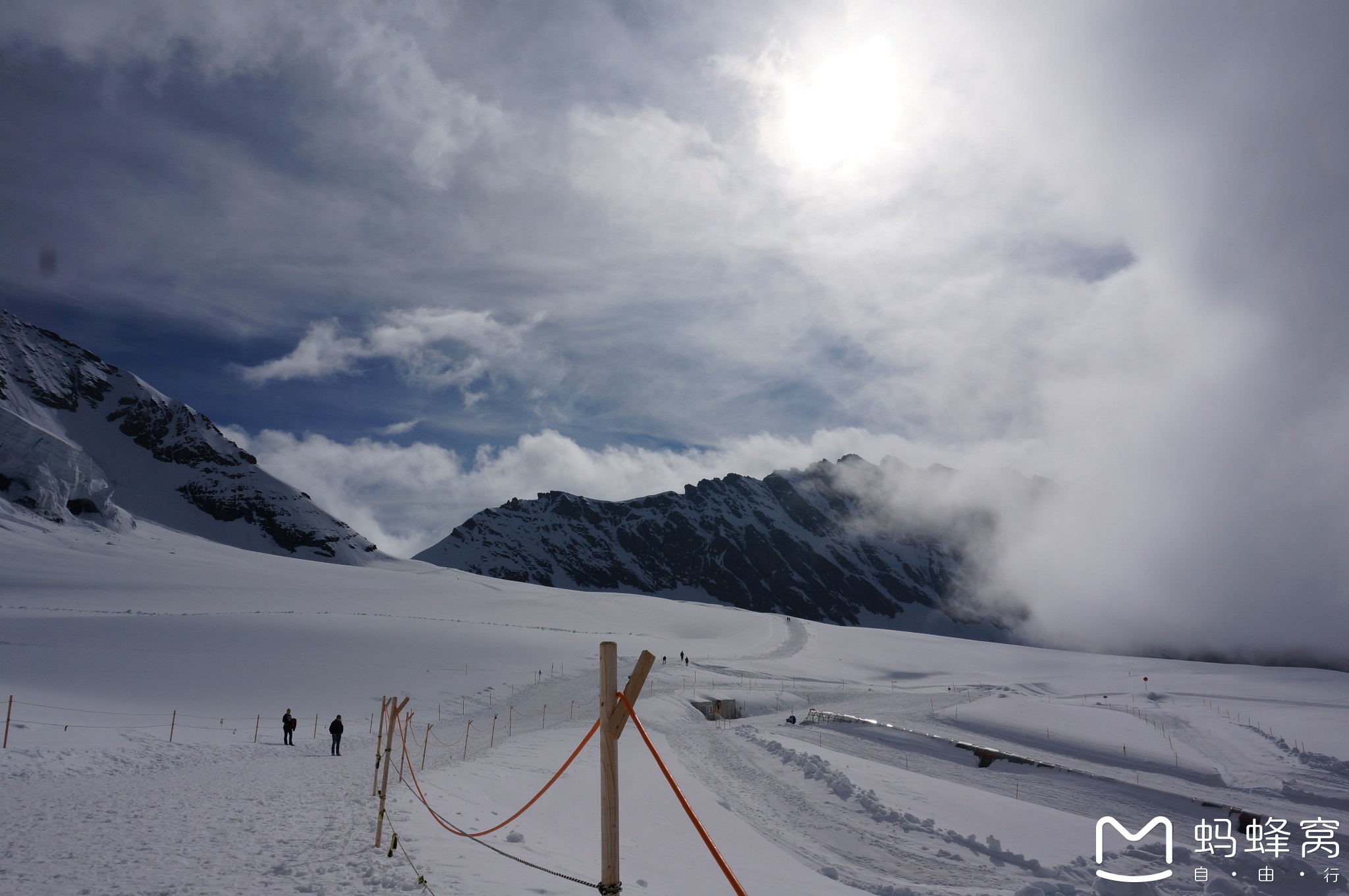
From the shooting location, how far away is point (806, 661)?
59562 mm

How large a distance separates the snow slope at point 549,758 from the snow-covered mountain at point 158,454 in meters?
86.7

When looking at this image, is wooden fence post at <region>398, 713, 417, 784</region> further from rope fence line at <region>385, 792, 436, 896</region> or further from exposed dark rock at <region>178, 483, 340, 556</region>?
exposed dark rock at <region>178, 483, 340, 556</region>

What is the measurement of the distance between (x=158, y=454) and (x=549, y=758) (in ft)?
597

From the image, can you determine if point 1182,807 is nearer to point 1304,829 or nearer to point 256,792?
point 1304,829

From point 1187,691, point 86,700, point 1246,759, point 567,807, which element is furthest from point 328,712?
point 1187,691

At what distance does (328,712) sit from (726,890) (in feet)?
86.3

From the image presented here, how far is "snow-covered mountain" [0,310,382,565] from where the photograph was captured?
14200 centimetres

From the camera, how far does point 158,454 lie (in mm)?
160000

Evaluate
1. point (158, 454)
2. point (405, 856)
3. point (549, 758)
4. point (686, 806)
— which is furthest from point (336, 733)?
point (158, 454)

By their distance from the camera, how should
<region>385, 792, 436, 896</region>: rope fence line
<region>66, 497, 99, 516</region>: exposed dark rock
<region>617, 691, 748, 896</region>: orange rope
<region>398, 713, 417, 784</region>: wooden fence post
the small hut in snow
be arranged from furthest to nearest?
<region>66, 497, 99, 516</region>: exposed dark rock, the small hut in snow, <region>398, 713, 417, 784</region>: wooden fence post, <region>385, 792, 436, 896</region>: rope fence line, <region>617, 691, 748, 896</region>: orange rope

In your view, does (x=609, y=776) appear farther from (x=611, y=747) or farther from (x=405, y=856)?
(x=405, y=856)

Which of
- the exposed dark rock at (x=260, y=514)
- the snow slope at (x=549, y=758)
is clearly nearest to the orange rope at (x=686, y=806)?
Answer: the snow slope at (x=549, y=758)

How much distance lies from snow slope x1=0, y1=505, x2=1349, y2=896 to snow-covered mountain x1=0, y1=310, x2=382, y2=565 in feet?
285

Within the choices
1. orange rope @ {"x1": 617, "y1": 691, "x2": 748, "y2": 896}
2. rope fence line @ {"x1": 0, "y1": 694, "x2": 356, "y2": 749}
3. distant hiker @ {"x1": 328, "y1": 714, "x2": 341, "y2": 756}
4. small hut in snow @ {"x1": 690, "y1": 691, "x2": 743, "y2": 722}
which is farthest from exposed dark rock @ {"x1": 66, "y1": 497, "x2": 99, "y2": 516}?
orange rope @ {"x1": 617, "y1": 691, "x2": 748, "y2": 896}
